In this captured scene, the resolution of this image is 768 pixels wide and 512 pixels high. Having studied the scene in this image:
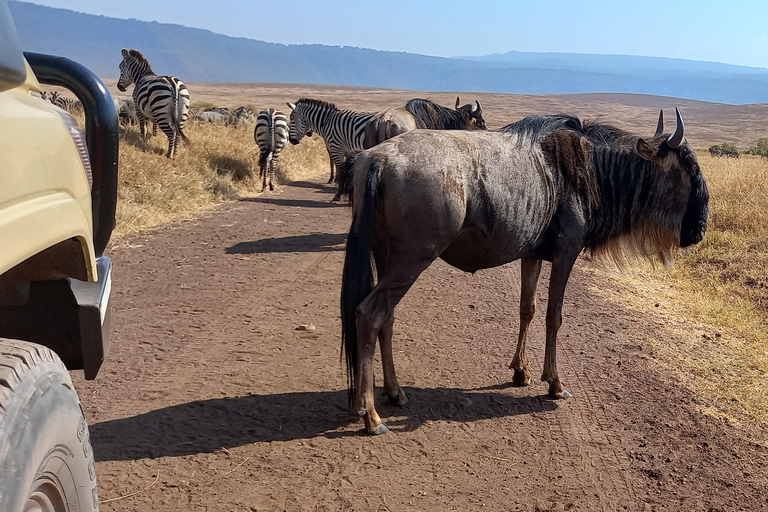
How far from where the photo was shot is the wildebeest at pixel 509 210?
13.6 ft

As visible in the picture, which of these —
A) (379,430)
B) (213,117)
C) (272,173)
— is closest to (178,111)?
(272,173)

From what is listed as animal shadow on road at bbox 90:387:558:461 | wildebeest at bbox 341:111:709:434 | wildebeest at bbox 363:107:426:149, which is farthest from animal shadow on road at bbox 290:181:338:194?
animal shadow on road at bbox 90:387:558:461

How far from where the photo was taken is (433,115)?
1034 centimetres

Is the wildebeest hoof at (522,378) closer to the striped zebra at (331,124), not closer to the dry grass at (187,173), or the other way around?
the dry grass at (187,173)

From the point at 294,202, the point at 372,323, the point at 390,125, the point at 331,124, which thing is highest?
the point at 390,125

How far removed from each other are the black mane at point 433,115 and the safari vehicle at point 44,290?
786cm

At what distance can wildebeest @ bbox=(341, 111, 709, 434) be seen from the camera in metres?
4.16

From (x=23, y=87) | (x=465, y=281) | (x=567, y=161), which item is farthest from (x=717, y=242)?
(x=23, y=87)

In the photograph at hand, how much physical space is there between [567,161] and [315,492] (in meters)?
2.93

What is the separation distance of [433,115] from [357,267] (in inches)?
260

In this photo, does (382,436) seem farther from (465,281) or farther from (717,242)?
(717,242)

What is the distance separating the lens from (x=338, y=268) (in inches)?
324

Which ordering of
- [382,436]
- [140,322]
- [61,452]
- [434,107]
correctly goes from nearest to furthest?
[61,452] < [382,436] < [140,322] < [434,107]

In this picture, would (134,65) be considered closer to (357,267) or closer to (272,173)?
(272,173)
